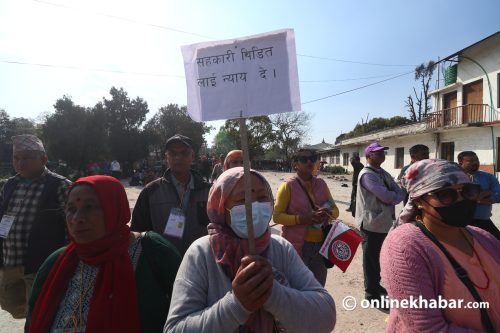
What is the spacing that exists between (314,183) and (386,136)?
2788 cm

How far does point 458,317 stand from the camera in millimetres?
1567

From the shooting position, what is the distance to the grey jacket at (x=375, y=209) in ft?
12.4

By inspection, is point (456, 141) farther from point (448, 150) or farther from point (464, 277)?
point (464, 277)

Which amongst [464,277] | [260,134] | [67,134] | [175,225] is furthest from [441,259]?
[260,134]

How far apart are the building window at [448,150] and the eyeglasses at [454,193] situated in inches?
911

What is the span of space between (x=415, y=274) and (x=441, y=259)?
175 millimetres

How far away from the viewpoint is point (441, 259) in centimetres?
168

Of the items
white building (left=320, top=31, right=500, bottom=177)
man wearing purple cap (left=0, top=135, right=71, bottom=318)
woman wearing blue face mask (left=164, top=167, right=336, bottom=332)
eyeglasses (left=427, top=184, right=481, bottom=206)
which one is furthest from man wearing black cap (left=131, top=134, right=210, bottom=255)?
white building (left=320, top=31, right=500, bottom=177)

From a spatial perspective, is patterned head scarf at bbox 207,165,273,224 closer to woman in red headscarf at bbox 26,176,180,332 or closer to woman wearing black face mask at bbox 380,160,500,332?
woman in red headscarf at bbox 26,176,180,332

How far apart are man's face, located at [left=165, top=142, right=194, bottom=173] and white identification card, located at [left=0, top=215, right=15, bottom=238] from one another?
60.1 inches

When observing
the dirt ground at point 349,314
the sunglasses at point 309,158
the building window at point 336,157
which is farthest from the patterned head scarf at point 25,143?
the building window at point 336,157

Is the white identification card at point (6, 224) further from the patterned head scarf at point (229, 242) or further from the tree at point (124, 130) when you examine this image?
the tree at point (124, 130)

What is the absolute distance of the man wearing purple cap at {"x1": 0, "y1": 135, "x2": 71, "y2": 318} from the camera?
2.83 meters

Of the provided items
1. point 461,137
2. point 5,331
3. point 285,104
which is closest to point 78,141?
point 5,331
